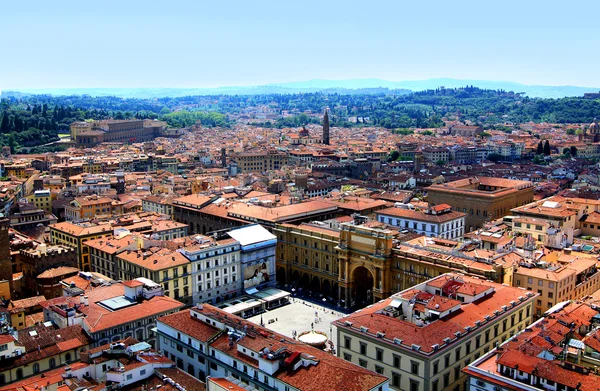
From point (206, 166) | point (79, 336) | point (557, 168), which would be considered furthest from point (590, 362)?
point (206, 166)

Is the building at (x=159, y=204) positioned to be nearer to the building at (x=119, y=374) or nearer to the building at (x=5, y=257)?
the building at (x=5, y=257)

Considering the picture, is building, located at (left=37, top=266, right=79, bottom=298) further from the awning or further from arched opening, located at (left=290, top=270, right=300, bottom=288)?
arched opening, located at (left=290, top=270, right=300, bottom=288)

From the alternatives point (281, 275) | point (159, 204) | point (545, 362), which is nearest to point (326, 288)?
point (281, 275)

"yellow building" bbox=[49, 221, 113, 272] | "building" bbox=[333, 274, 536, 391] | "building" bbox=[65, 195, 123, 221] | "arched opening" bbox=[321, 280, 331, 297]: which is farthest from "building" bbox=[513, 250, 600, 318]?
"building" bbox=[65, 195, 123, 221]

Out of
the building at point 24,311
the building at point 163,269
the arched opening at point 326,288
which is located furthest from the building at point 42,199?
the arched opening at point 326,288

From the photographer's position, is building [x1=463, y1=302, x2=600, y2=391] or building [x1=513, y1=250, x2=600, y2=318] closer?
building [x1=463, y1=302, x2=600, y2=391]

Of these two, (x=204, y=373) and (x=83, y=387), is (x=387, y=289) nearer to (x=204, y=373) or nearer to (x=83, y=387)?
(x=204, y=373)

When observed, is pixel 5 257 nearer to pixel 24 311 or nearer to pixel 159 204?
pixel 24 311
